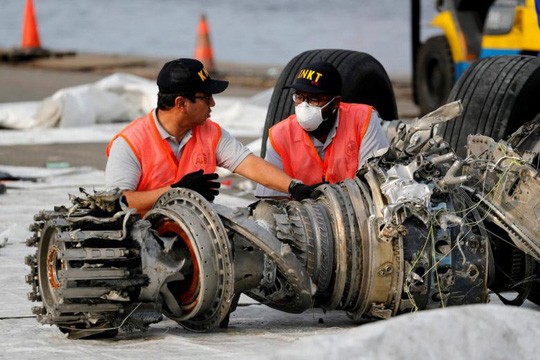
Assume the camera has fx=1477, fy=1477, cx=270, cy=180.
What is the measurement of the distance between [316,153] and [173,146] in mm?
1052

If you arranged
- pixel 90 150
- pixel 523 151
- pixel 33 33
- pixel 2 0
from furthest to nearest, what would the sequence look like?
pixel 2 0, pixel 33 33, pixel 90 150, pixel 523 151

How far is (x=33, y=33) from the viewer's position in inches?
802

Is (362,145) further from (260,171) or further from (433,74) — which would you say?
(433,74)

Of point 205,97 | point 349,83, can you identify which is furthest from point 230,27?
point 205,97

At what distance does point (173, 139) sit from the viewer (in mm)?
6863

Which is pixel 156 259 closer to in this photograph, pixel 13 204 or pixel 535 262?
pixel 535 262

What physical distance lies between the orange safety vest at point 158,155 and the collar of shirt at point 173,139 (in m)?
0.02

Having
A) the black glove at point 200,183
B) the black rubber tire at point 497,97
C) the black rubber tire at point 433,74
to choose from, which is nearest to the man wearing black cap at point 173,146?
the black glove at point 200,183

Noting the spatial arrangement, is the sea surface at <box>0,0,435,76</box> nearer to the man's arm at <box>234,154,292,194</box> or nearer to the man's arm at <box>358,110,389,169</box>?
the man's arm at <box>358,110,389,169</box>

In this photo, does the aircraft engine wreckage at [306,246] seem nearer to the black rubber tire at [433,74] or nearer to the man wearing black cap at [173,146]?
the man wearing black cap at [173,146]

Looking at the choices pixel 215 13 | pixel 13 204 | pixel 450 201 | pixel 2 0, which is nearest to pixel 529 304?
pixel 450 201

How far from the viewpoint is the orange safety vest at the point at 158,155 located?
22.2 feet

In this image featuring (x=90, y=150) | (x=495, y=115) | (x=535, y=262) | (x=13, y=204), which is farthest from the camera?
(x=90, y=150)

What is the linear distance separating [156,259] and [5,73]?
13.1m
